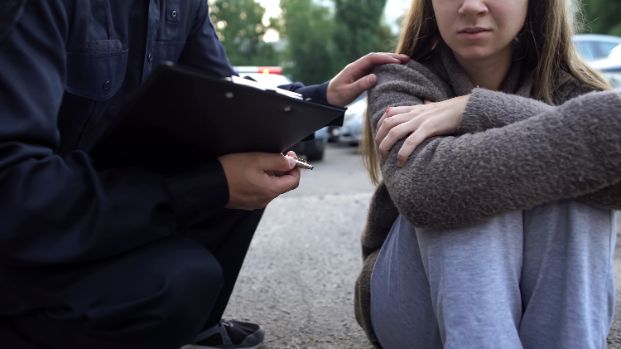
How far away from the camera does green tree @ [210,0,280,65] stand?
3316cm

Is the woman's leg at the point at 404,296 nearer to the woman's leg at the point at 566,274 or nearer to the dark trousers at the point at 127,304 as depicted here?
the woman's leg at the point at 566,274

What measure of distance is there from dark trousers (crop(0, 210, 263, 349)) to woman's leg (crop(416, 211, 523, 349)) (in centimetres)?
50

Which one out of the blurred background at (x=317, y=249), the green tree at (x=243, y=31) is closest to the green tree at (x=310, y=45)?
the green tree at (x=243, y=31)

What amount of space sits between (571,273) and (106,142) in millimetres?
984

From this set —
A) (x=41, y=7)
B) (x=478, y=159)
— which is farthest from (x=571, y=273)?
(x=41, y=7)

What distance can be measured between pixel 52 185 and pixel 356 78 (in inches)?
40.5

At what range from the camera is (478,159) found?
132 centimetres

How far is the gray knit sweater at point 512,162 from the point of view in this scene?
1278 mm

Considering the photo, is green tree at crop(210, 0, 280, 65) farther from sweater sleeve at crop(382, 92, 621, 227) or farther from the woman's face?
sweater sleeve at crop(382, 92, 621, 227)

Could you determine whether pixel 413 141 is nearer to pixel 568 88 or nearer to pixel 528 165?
pixel 528 165

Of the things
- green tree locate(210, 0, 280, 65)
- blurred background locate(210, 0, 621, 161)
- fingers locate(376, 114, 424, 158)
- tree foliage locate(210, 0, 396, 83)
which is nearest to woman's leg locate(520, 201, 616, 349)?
fingers locate(376, 114, 424, 158)

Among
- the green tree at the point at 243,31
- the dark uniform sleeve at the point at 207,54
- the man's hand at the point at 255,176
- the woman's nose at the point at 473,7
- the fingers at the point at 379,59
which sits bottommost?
Result: the green tree at the point at 243,31

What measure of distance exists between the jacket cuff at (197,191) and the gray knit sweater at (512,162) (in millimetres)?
394

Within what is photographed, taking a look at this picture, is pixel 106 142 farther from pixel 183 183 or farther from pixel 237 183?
pixel 237 183
